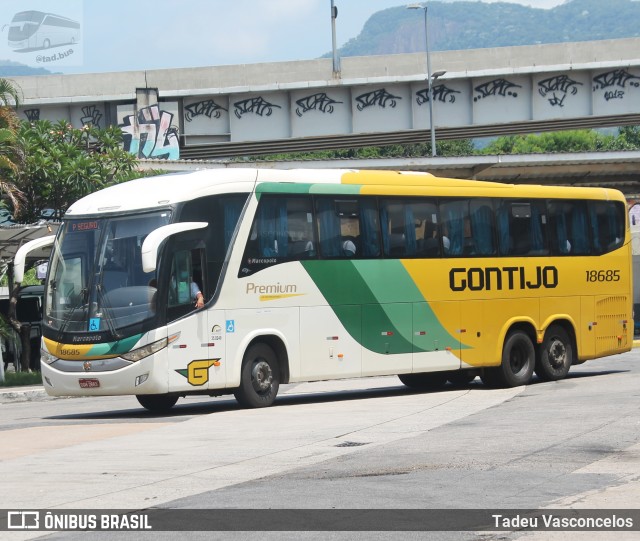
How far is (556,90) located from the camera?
54.9 meters

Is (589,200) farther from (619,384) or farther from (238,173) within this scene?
(238,173)

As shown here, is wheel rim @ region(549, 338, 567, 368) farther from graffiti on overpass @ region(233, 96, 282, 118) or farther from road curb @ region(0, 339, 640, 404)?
graffiti on overpass @ region(233, 96, 282, 118)

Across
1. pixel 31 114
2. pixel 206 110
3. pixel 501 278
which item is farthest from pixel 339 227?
pixel 31 114

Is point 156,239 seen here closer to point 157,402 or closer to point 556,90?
point 157,402

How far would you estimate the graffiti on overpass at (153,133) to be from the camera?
53.6 metres

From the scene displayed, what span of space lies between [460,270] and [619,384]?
3312 millimetres

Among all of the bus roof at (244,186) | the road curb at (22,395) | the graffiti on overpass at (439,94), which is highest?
the graffiti on overpass at (439,94)

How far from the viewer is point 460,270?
21.2 meters

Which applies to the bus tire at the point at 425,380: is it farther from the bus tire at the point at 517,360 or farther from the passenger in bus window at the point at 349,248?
the passenger in bus window at the point at 349,248

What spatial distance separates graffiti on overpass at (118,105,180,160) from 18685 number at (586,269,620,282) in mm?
31957

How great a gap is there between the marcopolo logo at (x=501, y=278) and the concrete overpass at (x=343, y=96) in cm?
3231

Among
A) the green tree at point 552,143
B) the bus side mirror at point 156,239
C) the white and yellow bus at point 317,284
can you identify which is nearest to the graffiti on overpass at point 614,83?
the white and yellow bus at point 317,284

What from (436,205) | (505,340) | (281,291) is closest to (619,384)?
(505,340)

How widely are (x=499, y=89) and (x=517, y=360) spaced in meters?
34.5
